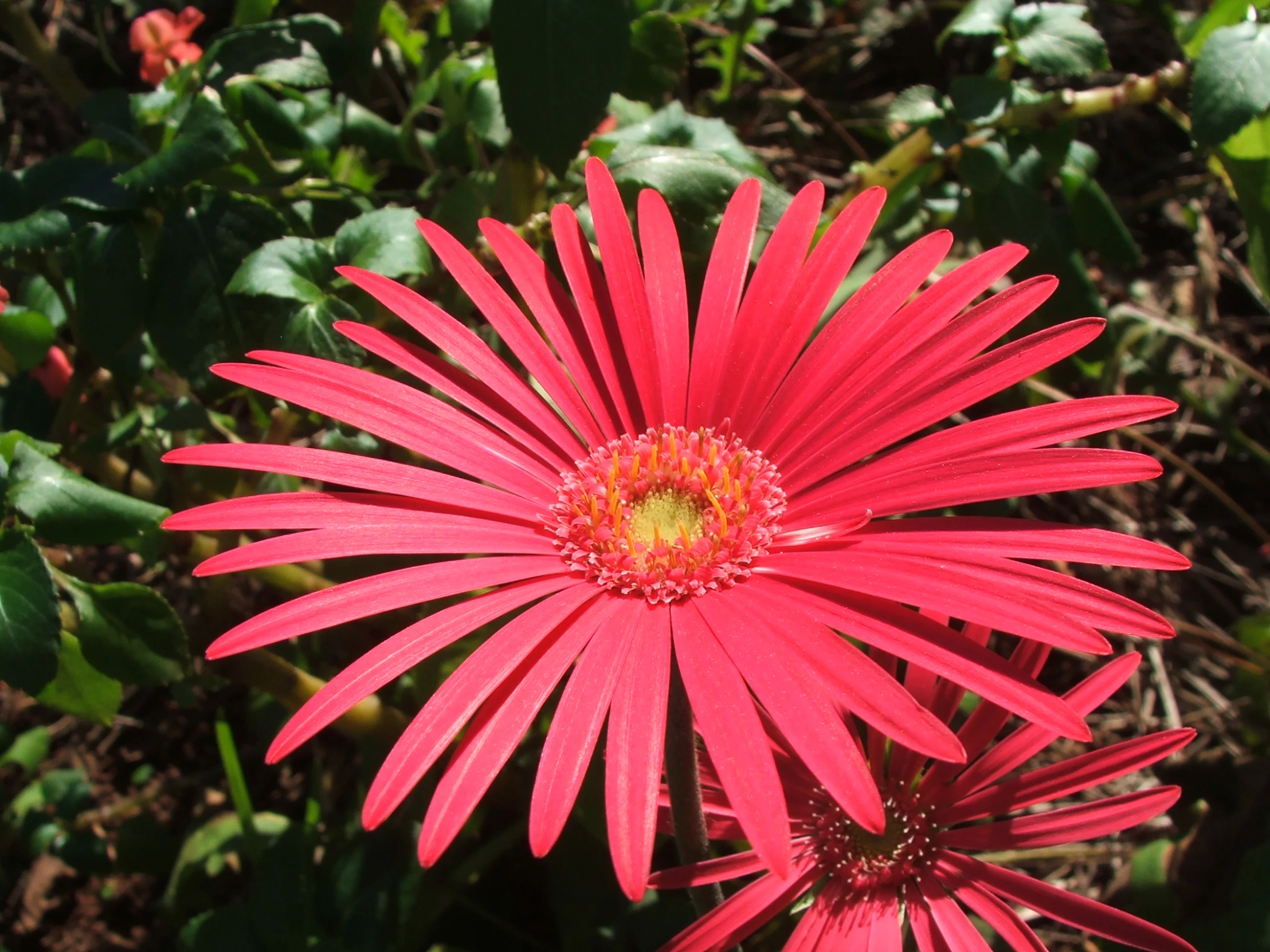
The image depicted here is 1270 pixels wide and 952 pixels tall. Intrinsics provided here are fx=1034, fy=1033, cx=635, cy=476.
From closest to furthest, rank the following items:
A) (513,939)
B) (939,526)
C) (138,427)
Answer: (939,526)
(138,427)
(513,939)

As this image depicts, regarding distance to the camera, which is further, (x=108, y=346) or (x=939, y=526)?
(x=108, y=346)

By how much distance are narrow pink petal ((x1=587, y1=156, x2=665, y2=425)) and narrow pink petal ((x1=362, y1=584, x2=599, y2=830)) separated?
1.75 feet

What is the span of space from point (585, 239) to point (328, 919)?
142cm

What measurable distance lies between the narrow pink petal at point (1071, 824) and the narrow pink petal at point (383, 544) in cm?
83

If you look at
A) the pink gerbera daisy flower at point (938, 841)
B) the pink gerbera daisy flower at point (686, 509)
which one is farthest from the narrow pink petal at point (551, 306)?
the pink gerbera daisy flower at point (938, 841)

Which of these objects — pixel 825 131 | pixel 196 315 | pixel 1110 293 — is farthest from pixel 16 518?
pixel 1110 293

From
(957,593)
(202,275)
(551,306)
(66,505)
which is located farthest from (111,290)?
(957,593)

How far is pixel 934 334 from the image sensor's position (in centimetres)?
154

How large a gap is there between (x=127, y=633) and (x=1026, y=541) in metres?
1.39

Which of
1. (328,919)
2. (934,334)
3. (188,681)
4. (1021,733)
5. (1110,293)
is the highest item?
(1110,293)

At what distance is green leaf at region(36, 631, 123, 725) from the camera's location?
67.6 inches

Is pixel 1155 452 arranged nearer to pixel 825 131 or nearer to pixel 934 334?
pixel 825 131

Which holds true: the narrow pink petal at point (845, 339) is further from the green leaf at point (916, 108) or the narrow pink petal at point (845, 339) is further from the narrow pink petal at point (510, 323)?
the green leaf at point (916, 108)

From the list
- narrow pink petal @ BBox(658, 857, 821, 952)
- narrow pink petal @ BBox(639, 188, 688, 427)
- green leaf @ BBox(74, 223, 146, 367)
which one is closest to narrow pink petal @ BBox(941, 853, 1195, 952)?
narrow pink petal @ BBox(658, 857, 821, 952)
